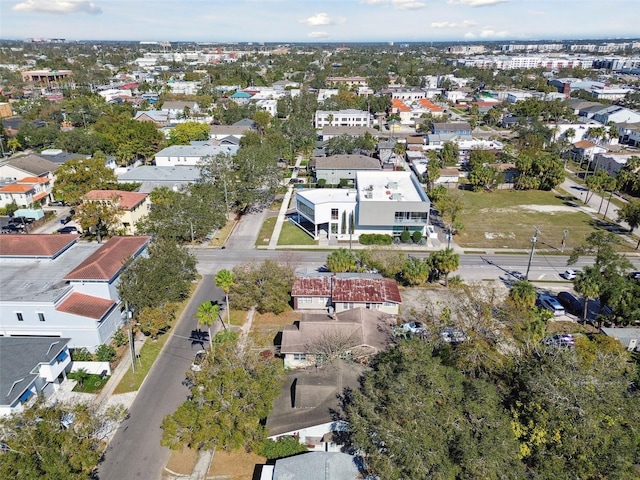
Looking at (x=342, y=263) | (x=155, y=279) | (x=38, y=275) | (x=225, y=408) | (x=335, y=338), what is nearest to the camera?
(x=225, y=408)

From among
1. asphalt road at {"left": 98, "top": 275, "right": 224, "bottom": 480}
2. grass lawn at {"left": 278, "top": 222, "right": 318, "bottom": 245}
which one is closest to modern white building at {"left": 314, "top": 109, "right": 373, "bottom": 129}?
grass lawn at {"left": 278, "top": 222, "right": 318, "bottom": 245}

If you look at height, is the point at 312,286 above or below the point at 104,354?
above

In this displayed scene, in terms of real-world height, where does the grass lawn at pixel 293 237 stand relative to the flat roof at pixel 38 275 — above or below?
below

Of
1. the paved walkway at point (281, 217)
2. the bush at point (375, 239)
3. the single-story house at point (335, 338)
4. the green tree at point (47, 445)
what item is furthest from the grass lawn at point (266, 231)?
the green tree at point (47, 445)

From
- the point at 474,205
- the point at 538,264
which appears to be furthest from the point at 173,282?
the point at 474,205

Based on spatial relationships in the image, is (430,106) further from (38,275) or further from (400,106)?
(38,275)

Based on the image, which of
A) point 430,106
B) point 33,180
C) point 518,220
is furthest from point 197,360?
point 430,106

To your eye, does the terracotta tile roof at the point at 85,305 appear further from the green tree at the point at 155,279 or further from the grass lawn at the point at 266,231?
the grass lawn at the point at 266,231
